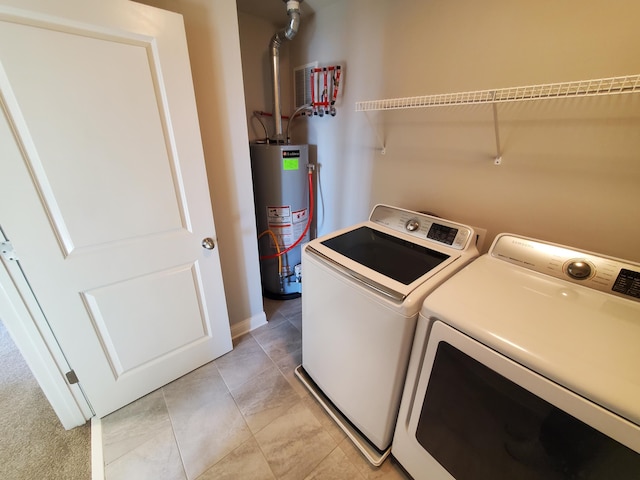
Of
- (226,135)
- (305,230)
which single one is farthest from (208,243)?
(305,230)

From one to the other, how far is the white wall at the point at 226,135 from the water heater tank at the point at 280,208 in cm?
33

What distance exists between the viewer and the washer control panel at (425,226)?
47.5 inches

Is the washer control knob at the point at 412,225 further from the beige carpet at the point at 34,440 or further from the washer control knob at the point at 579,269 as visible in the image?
the beige carpet at the point at 34,440

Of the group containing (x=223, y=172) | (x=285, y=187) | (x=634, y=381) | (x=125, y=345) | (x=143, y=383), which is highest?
(x=223, y=172)

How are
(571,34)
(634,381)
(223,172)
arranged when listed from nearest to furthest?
(634,381) < (571,34) < (223,172)

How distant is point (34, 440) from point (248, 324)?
1.19 metres

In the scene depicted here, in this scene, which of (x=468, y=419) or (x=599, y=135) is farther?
(x=599, y=135)

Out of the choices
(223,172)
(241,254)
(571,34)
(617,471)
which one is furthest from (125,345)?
(571,34)

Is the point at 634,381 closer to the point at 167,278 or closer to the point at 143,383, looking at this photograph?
the point at 167,278

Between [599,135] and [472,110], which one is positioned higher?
[472,110]

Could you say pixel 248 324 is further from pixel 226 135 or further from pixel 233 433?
pixel 226 135

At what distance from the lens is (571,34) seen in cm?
96

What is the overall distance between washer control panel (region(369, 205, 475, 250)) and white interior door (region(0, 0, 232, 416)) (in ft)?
3.35

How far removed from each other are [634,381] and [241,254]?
1.78 metres
